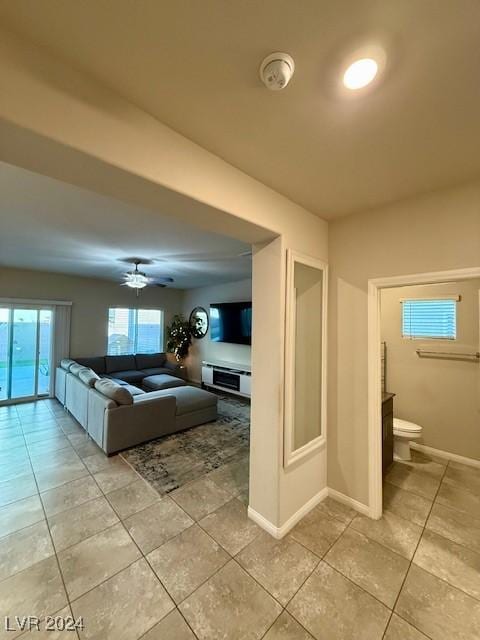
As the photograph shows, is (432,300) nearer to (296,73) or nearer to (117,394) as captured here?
(296,73)

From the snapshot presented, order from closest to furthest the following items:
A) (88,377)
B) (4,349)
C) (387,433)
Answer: (387,433), (88,377), (4,349)

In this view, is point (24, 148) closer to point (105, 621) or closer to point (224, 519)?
point (105, 621)

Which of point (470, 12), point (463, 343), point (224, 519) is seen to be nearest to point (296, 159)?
point (470, 12)

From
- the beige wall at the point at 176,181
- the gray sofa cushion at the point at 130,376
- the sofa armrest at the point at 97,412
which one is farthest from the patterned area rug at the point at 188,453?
the gray sofa cushion at the point at 130,376

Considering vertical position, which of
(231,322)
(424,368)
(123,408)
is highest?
(231,322)

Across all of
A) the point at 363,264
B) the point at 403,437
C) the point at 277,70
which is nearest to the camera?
the point at 277,70

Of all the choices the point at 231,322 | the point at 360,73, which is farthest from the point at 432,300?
the point at 231,322

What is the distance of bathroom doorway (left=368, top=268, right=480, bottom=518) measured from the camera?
278 cm

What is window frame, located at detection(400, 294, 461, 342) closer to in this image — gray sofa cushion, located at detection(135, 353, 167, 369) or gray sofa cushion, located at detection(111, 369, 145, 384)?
gray sofa cushion, located at detection(111, 369, 145, 384)

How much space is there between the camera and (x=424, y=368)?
10.4ft

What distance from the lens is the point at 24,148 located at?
998 millimetres

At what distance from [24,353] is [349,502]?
19.9 ft

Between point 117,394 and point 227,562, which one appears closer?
point 227,562

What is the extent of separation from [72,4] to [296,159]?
1136 mm
